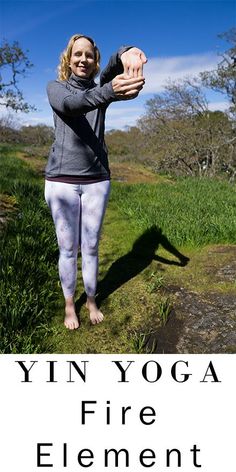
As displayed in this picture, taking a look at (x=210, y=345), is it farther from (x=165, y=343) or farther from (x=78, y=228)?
(x=78, y=228)

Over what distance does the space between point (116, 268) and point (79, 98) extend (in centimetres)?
247

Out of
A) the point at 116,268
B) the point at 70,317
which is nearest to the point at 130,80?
the point at 70,317

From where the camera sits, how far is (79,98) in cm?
186

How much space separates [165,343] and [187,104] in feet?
46.1

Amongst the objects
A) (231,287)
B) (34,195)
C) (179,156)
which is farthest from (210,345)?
(179,156)

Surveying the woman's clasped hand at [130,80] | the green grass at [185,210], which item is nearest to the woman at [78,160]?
the woman's clasped hand at [130,80]

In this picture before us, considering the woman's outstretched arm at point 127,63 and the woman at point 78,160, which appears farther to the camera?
the woman at point 78,160

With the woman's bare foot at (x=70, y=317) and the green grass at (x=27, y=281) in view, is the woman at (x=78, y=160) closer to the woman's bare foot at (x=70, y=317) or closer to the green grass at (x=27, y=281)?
the woman's bare foot at (x=70, y=317)

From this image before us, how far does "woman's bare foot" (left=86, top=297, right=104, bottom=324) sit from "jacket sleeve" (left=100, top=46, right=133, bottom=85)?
5.33 ft

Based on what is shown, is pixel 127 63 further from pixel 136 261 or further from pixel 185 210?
pixel 185 210

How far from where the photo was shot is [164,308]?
3.18m

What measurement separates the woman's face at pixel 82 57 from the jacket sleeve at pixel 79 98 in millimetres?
309

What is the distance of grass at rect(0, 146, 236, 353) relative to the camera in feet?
9.11

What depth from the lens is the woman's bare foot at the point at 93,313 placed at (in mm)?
3057
